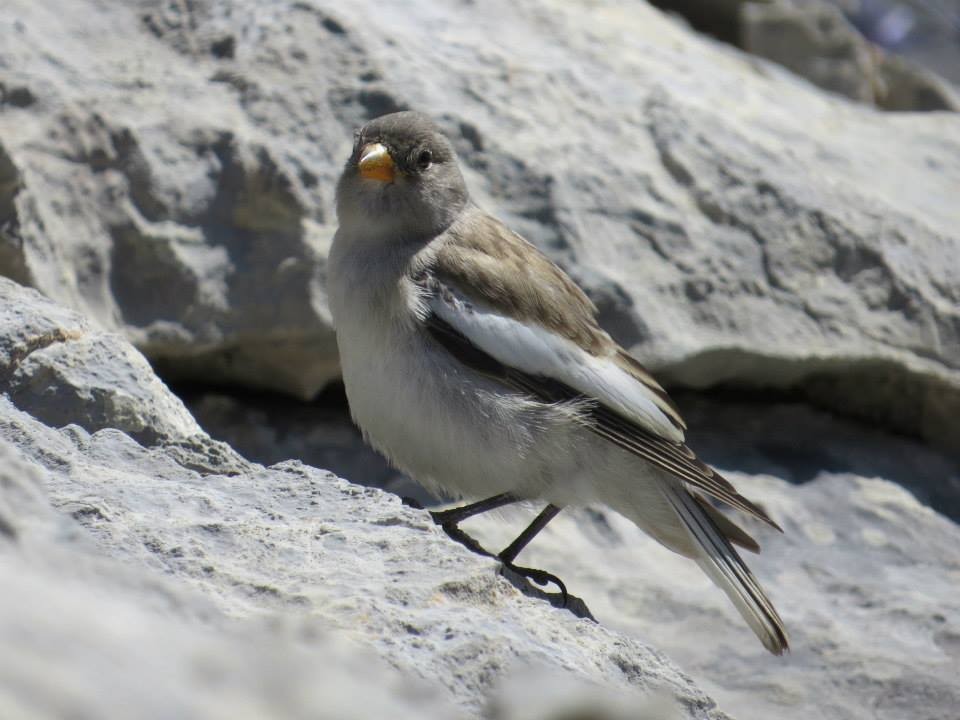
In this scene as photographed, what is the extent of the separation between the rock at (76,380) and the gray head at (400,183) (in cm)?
99

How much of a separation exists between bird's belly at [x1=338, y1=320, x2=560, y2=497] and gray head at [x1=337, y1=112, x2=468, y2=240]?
500 millimetres

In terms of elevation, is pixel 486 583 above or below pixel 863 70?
below

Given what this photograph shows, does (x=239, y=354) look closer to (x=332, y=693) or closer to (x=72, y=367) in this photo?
(x=72, y=367)

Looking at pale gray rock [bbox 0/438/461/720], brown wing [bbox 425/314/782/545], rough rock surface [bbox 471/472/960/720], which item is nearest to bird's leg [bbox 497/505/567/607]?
brown wing [bbox 425/314/782/545]

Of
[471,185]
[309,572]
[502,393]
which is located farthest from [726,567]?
[471,185]

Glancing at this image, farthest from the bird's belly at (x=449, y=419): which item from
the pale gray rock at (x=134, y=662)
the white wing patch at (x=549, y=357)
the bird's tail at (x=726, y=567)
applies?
the pale gray rock at (x=134, y=662)

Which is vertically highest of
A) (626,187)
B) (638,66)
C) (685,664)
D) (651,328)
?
(638,66)

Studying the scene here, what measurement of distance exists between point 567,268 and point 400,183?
49.1 inches

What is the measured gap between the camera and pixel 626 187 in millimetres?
5676

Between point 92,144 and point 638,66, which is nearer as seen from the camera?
point 92,144

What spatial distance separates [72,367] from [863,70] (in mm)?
6638

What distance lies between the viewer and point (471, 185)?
546cm

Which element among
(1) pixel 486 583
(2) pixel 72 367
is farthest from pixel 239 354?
(1) pixel 486 583

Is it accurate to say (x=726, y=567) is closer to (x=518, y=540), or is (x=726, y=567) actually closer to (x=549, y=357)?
(x=518, y=540)
